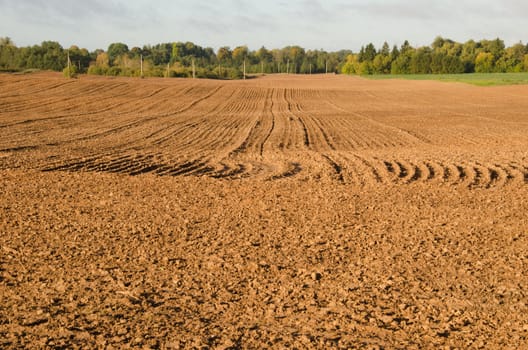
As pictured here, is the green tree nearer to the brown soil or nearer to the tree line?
the tree line

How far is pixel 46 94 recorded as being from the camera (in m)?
36.8

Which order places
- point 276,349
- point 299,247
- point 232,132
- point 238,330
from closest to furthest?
point 276,349
point 238,330
point 299,247
point 232,132

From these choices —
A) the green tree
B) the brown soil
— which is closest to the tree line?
the green tree

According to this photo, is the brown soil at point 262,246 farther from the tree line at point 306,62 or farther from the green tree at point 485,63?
the green tree at point 485,63

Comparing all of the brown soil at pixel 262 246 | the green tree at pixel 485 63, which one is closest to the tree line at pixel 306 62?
the green tree at pixel 485 63

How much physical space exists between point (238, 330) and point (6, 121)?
66.8ft

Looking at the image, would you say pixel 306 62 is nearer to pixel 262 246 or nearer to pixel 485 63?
pixel 485 63

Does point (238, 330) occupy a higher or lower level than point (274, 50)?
lower

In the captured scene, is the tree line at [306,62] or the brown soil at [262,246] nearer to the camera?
the brown soil at [262,246]

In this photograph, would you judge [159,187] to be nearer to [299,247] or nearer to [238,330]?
[299,247]

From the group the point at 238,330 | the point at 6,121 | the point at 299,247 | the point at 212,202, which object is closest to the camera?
the point at 238,330

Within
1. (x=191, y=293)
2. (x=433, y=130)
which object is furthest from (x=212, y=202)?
(x=433, y=130)

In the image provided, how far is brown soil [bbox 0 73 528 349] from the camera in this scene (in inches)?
182

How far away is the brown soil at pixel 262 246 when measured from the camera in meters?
4.62
